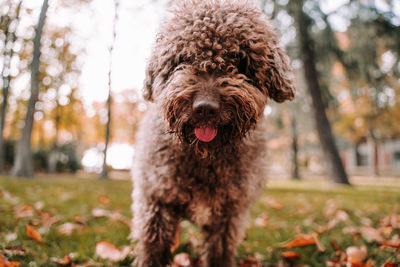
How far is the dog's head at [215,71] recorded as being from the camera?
1.91m

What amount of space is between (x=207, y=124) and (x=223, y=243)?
1.41 metres

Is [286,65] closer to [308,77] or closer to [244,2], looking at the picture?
[244,2]

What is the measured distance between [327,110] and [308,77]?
1692 millimetres

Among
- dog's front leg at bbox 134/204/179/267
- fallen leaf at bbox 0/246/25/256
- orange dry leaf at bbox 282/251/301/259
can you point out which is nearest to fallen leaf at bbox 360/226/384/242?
orange dry leaf at bbox 282/251/301/259

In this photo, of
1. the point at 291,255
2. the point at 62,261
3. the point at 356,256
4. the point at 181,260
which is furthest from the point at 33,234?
the point at 356,256

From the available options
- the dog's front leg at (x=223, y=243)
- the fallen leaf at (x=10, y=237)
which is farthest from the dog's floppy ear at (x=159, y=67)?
the fallen leaf at (x=10, y=237)

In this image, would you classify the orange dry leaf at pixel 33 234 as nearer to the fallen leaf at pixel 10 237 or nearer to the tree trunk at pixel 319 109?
the fallen leaf at pixel 10 237

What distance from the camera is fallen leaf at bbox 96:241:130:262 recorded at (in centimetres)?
267

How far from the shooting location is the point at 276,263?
2932 millimetres

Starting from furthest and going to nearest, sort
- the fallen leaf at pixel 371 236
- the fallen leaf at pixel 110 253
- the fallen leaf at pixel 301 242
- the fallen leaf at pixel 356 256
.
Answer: the fallen leaf at pixel 371 236, the fallen leaf at pixel 301 242, the fallen leaf at pixel 110 253, the fallen leaf at pixel 356 256

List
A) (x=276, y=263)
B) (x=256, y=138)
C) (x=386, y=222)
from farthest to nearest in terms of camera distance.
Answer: (x=386, y=222), (x=276, y=263), (x=256, y=138)

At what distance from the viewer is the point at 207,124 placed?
1.89 metres

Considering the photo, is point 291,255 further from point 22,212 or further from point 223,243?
point 22,212

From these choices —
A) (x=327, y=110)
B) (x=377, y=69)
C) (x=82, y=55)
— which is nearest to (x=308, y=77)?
(x=327, y=110)
